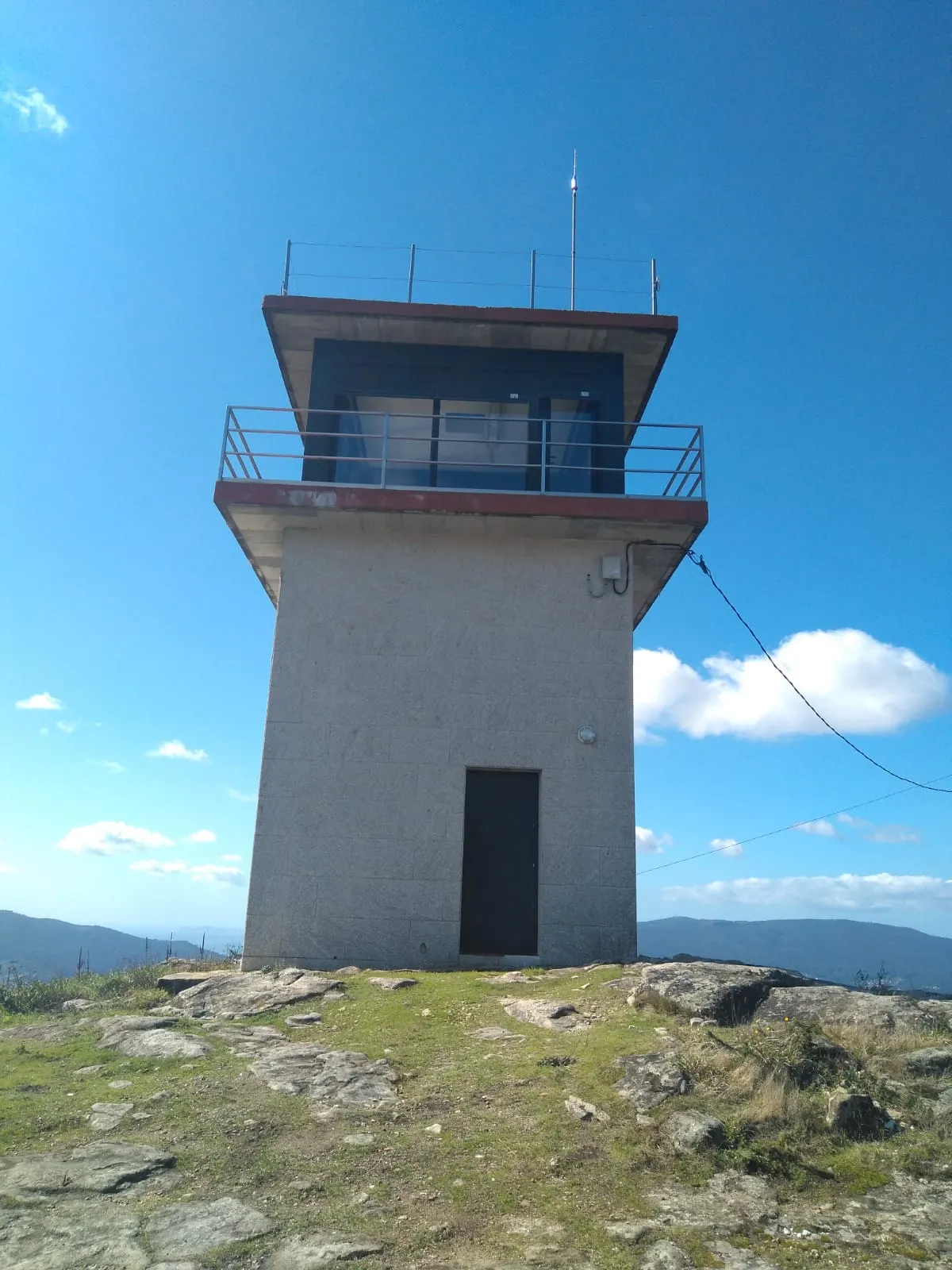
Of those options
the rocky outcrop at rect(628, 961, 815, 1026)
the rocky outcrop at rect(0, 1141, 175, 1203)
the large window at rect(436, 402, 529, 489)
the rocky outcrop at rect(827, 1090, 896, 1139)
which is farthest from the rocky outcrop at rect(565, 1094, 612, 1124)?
the large window at rect(436, 402, 529, 489)

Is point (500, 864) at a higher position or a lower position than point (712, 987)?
higher

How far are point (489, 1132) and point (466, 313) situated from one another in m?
11.8

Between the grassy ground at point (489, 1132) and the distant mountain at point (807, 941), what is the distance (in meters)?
57.2

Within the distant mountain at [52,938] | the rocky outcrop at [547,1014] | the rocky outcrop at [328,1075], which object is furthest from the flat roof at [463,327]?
the distant mountain at [52,938]

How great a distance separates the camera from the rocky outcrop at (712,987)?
824 centimetres

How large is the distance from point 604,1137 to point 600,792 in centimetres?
735

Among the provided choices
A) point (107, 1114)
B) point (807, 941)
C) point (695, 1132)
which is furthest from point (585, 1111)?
point (807, 941)

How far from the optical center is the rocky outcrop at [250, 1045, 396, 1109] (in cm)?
678

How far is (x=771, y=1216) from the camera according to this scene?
494cm

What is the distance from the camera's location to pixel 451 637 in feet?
44.4

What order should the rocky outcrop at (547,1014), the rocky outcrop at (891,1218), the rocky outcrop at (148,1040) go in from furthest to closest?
the rocky outcrop at (547,1014), the rocky outcrop at (148,1040), the rocky outcrop at (891,1218)

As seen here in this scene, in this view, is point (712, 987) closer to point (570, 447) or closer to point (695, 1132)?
point (695, 1132)

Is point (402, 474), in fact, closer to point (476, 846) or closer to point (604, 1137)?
point (476, 846)

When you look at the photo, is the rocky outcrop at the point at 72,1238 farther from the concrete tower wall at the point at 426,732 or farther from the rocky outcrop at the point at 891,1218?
the concrete tower wall at the point at 426,732
